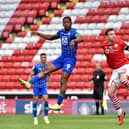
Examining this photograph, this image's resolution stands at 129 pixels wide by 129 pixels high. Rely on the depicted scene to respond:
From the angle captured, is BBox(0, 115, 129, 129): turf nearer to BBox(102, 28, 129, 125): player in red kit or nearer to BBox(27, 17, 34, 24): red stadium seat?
BBox(102, 28, 129, 125): player in red kit

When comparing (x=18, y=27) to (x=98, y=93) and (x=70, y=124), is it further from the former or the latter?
(x=70, y=124)

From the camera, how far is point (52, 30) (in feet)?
82.7

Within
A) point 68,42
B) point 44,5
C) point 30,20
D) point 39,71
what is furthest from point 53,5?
point 68,42

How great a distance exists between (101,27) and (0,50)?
513 cm

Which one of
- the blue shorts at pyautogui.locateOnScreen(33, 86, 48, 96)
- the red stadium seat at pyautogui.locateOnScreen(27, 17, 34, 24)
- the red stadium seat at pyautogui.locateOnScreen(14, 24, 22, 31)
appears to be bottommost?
the blue shorts at pyautogui.locateOnScreen(33, 86, 48, 96)

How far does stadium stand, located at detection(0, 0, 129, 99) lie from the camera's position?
22391 millimetres

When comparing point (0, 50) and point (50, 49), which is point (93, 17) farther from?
point (0, 50)

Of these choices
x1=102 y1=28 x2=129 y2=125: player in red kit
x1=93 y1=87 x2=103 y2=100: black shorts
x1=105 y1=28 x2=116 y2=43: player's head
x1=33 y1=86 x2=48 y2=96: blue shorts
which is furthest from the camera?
x1=93 y1=87 x2=103 y2=100: black shorts

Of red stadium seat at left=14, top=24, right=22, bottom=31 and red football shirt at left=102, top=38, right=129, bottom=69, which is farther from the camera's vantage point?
red stadium seat at left=14, top=24, right=22, bottom=31

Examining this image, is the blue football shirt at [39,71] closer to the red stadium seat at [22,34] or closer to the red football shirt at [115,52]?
the red football shirt at [115,52]

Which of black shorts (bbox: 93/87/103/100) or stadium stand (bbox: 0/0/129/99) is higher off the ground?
stadium stand (bbox: 0/0/129/99)

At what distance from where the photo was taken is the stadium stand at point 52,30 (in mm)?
22391

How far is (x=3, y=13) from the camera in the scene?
27297mm

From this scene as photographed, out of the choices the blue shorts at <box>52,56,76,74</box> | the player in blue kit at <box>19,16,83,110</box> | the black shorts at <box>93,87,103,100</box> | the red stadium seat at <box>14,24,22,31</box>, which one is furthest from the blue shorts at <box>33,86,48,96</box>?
the red stadium seat at <box>14,24,22,31</box>
